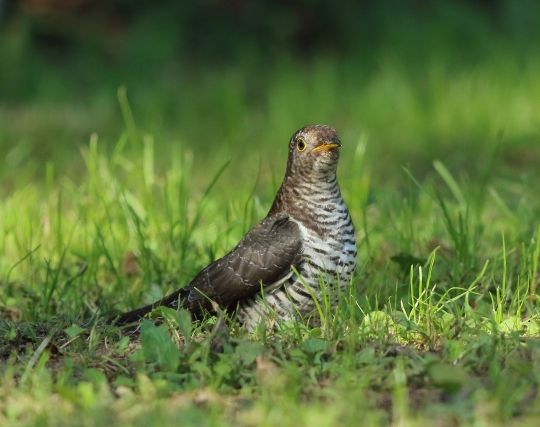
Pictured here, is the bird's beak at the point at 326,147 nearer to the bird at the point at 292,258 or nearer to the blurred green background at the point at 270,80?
the bird at the point at 292,258

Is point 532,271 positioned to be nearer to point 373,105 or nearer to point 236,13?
point 373,105

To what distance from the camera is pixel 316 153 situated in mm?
4816

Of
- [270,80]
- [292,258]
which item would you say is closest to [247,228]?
[292,258]

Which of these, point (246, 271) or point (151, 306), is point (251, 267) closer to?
point (246, 271)

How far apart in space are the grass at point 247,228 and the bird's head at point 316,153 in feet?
1.56

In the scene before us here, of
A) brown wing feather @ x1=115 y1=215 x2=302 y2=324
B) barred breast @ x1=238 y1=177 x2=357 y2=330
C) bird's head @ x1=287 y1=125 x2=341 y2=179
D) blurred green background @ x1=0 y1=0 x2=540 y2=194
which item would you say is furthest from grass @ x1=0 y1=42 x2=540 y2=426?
bird's head @ x1=287 y1=125 x2=341 y2=179

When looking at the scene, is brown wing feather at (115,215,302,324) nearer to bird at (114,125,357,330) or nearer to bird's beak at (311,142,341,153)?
bird at (114,125,357,330)

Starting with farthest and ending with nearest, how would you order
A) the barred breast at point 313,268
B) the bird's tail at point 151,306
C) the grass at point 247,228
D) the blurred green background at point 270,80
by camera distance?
1. the blurred green background at point 270,80
2. the bird's tail at point 151,306
3. the barred breast at point 313,268
4. the grass at point 247,228

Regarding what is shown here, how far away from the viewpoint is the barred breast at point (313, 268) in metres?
4.60

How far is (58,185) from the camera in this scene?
7707 millimetres

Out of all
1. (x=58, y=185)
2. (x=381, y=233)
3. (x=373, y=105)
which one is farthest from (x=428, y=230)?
(x=373, y=105)

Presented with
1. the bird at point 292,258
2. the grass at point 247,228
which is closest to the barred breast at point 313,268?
the bird at point 292,258

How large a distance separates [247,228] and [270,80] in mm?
5918

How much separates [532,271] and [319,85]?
563 centimetres
